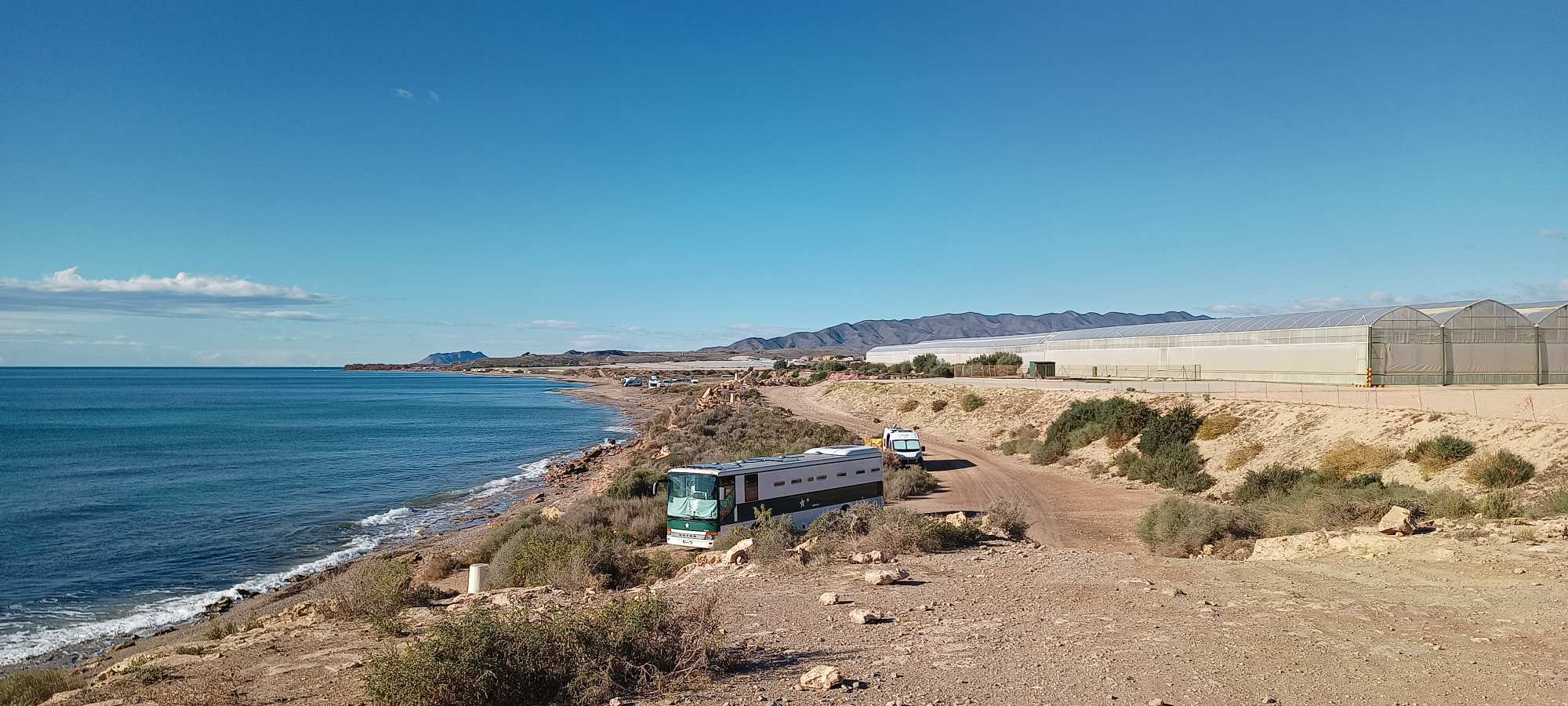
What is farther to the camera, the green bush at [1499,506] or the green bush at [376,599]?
the green bush at [1499,506]

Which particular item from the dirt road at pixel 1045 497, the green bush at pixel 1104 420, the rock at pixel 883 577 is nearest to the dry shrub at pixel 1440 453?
the dirt road at pixel 1045 497

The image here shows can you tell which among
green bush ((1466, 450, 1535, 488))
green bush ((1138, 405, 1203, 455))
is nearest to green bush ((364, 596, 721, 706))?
green bush ((1466, 450, 1535, 488))

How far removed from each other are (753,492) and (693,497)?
1.39m

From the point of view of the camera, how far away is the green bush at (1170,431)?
32.0 meters

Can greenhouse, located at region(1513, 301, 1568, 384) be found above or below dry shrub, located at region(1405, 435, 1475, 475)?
above

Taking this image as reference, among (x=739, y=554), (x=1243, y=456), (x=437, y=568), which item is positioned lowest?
(x=437, y=568)

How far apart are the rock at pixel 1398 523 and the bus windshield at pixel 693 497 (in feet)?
43.1

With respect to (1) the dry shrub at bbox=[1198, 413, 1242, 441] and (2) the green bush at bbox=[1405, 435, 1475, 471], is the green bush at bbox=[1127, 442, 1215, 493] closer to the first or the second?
(1) the dry shrub at bbox=[1198, 413, 1242, 441]

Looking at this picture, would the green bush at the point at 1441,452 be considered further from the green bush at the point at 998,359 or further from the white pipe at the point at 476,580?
the green bush at the point at 998,359

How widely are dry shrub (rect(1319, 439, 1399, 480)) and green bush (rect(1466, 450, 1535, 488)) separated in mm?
2999

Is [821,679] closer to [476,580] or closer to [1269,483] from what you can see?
[476,580]

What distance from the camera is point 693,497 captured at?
63.4 feet

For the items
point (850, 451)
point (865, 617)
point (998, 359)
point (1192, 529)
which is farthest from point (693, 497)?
point (998, 359)

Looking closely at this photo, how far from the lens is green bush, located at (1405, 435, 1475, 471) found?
22.2m
